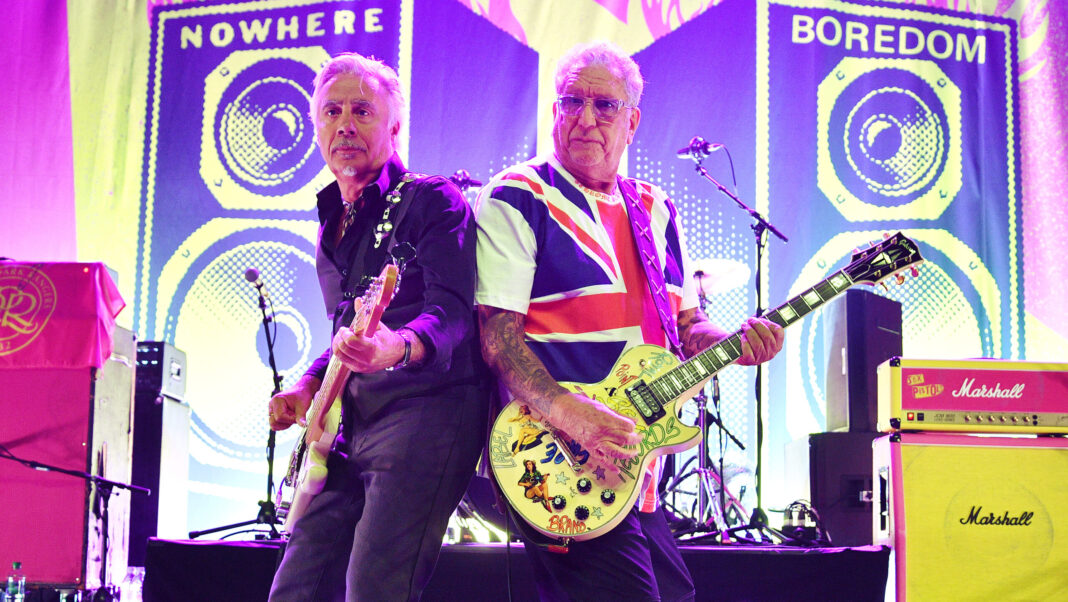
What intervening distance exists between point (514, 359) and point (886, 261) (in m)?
1.31

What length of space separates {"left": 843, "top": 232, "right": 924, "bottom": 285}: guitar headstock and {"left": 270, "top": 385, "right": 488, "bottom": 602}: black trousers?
1.34 metres

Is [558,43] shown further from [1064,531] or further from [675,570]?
[675,570]

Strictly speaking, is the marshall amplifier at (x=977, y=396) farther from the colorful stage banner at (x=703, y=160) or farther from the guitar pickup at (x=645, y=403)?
the colorful stage banner at (x=703, y=160)

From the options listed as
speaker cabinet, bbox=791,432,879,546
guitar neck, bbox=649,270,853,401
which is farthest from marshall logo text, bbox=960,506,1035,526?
guitar neck, bbox=649,270,853,401

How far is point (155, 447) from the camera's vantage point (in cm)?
542

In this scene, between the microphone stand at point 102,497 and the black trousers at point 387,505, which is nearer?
the black trousers at point 387,505

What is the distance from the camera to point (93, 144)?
668 centimetres

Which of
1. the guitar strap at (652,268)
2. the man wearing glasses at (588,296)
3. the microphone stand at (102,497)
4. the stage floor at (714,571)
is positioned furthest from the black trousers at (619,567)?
the microphone stand at (102,497)

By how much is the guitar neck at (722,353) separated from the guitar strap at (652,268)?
107 millimetres

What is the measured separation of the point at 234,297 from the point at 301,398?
4191 millimetres

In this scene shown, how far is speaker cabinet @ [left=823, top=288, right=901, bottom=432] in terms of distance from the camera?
5.33 meters

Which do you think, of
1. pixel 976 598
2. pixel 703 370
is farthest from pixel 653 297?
pixel 976 598

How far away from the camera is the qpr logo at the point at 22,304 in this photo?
14.3 ft

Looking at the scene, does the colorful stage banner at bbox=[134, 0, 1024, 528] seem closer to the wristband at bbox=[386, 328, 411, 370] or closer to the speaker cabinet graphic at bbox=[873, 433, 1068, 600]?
the speaker cabinet graphic at bbox=[873, 433, 1068, 600]
